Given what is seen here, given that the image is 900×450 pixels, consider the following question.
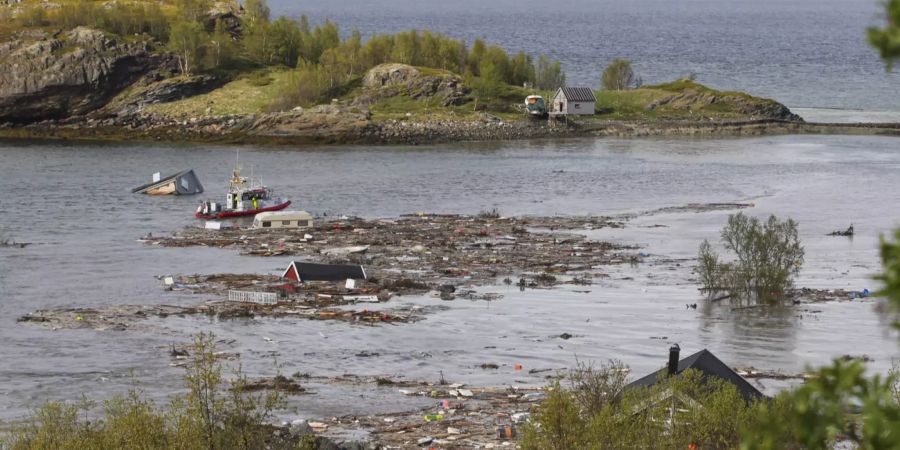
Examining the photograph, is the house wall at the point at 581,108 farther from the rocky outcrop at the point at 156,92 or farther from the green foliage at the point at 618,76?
the rocky outcrop at the point at 156,92

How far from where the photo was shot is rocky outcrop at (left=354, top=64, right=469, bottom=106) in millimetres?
96312

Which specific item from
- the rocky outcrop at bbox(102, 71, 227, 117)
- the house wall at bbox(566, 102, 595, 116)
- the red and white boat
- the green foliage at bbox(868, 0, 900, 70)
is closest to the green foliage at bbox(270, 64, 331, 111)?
the rocky outcrop at bbox(102, 71, 227, 117)

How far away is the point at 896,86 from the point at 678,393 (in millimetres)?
121137

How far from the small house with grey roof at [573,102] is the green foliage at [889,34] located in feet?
304

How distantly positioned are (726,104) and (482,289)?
70129 millimetres

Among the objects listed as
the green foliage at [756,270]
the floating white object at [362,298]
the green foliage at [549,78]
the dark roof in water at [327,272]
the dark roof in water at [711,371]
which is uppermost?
the green foliage at [549,78]

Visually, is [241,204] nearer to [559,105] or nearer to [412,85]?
[412,85]

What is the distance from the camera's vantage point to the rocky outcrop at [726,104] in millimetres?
98188

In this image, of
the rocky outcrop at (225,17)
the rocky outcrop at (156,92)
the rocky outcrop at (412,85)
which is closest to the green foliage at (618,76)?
the rocky outcrop at (412,85)

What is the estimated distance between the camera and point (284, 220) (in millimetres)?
48750

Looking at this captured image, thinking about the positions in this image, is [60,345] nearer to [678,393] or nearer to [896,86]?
[678,393]

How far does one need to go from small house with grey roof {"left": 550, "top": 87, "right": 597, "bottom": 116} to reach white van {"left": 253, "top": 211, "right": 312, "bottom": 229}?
4943 centimetres

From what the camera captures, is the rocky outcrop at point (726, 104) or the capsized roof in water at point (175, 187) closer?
the capsized roof in water at point (175, 187)

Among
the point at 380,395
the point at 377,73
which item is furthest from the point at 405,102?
the point at 380,395
